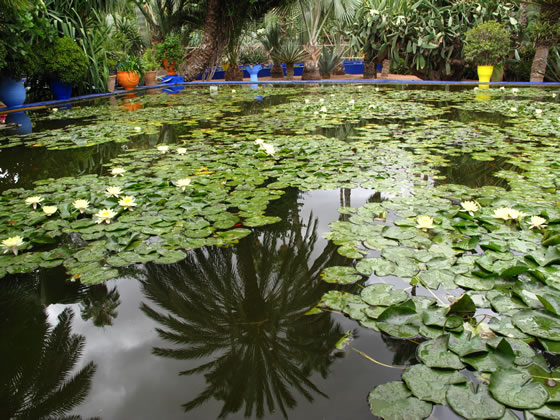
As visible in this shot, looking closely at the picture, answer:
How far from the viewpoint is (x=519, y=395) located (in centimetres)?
83

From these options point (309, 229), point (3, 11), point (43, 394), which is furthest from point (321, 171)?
point (3, 11)

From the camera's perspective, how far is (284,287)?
1366mm

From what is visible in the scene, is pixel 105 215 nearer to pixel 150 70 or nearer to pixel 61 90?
pixel 61 90

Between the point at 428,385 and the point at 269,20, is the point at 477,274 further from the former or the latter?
the point at 269,20

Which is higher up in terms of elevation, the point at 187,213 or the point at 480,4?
the point at 480,4

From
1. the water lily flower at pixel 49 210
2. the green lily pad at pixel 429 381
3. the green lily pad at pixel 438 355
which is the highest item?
the water lily flower at pixel 49 210

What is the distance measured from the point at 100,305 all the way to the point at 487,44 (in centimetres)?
981

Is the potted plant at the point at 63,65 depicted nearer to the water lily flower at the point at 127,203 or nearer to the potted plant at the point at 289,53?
the water lily flower at the point at 127,203

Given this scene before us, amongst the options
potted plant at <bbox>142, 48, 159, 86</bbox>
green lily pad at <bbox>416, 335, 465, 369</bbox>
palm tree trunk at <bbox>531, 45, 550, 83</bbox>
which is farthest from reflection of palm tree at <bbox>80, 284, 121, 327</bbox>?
palm tree trunk at <bbox>531, 45, 550, 83</bbox>

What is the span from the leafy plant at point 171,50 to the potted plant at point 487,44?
24.5ft

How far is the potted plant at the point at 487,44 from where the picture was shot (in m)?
8.53

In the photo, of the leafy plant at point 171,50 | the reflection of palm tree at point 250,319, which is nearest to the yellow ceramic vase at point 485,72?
the leafy plant at point 171,50

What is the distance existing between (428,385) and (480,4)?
37.5 ft

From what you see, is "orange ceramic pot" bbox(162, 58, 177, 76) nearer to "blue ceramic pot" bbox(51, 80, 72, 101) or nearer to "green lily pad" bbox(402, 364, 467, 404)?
"blue ceramic pot" bbox(51, 80, 72, 101)
